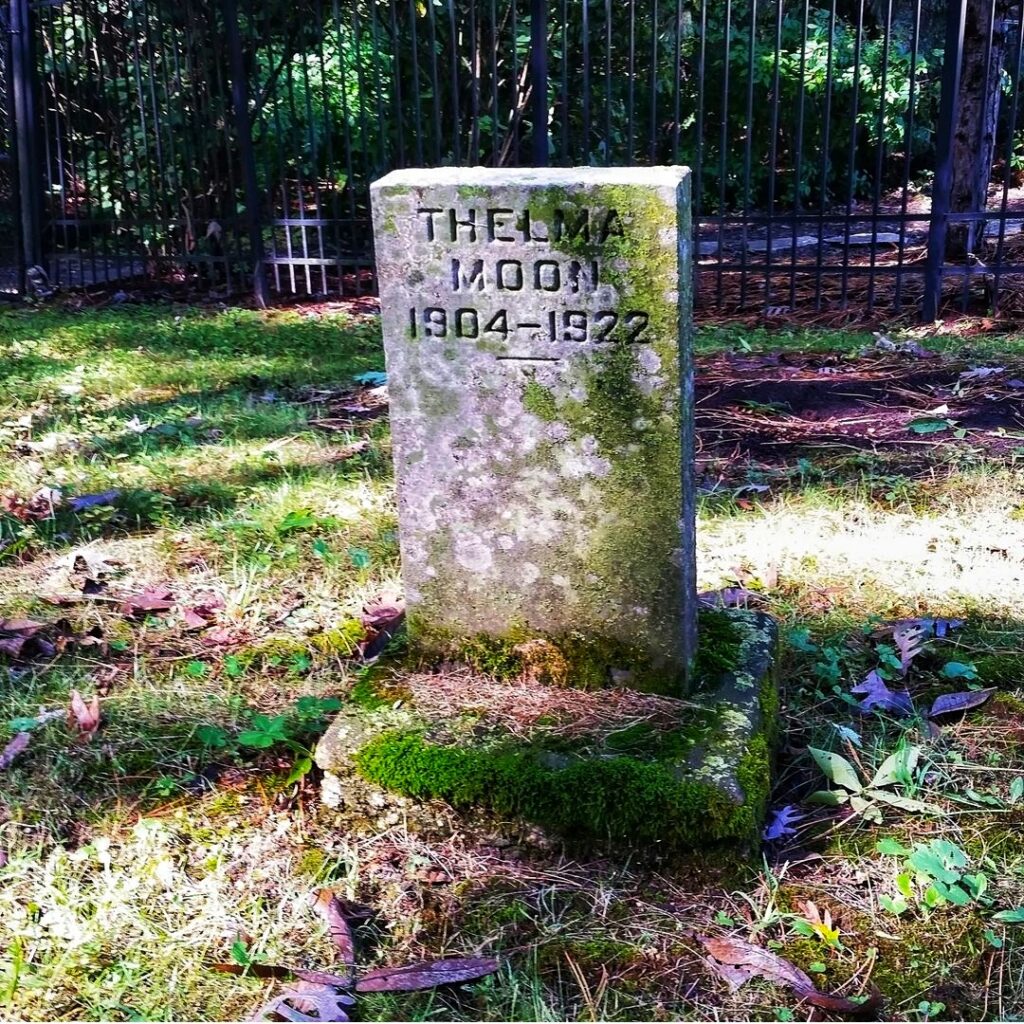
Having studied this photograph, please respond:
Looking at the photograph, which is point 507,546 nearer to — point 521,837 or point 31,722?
point 521,837

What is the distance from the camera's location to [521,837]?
2406mm

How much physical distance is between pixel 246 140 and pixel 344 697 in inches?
247

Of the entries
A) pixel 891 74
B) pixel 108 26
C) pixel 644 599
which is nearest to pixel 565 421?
pixel 644 599

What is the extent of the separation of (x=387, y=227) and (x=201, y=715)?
4.34 ft

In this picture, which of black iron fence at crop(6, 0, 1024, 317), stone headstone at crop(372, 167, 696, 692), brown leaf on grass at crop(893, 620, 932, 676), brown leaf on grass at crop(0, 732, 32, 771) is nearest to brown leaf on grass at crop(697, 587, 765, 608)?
brown leaf on grass at crop(893, 620, 932, 676)

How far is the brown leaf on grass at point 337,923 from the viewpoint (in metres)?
2.15

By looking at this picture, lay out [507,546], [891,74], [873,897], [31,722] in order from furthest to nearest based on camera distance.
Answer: [891,74] < [31,722] < [507,546] < [873,897]

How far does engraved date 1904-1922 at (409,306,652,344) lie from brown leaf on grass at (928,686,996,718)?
4.11ft

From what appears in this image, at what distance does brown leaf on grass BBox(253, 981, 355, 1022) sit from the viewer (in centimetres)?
200

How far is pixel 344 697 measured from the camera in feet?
9.72

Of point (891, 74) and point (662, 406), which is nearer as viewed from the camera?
point (662, 406)

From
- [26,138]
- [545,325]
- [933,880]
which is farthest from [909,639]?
[26,138]

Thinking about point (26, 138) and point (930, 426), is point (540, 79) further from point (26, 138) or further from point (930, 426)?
point (26, 138)

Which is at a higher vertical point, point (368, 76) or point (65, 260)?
point (368, 76)
